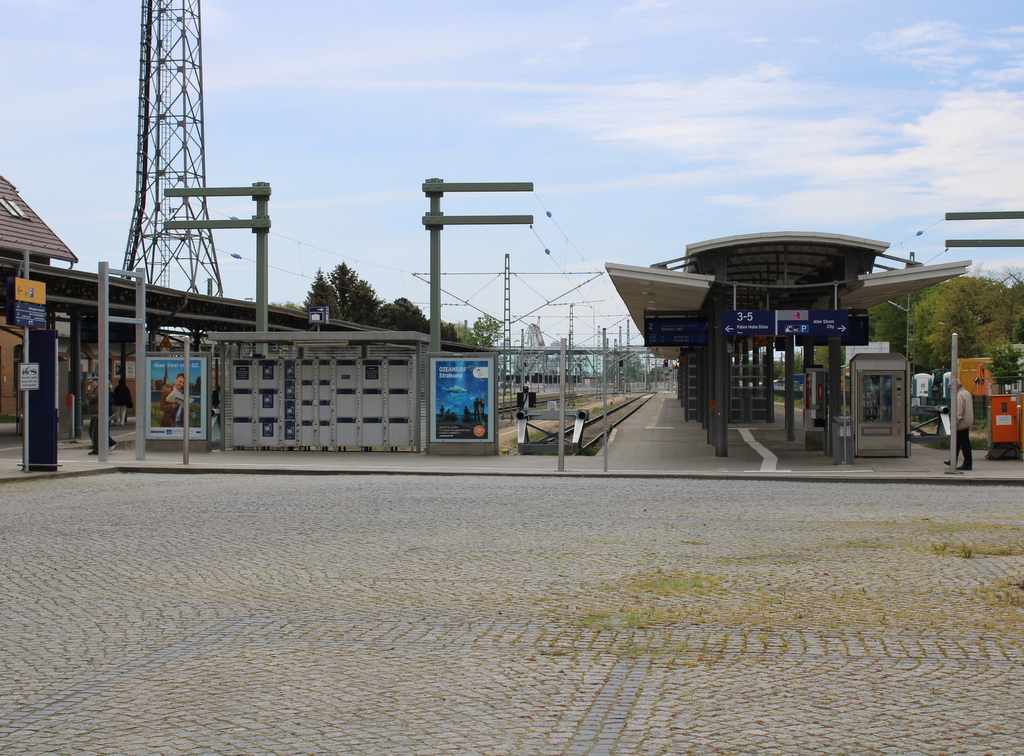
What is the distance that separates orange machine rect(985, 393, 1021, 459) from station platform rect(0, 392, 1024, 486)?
15.6 inches

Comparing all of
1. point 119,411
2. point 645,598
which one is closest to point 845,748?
point 645,598

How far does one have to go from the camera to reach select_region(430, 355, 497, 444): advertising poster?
861 inches

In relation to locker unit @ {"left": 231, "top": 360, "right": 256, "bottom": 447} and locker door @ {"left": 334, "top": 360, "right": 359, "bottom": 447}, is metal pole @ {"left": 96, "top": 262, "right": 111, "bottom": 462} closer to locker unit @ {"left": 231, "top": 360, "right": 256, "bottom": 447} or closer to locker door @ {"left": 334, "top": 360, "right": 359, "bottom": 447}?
locker unit @ {"left": 231, "top": 360, "right": 256, "bottom": 447}

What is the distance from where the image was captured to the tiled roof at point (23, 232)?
27.2 m

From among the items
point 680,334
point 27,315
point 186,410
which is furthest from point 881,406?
point 27,315

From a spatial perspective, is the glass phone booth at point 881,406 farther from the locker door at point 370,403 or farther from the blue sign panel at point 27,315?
the blue sign panel at point 27,315

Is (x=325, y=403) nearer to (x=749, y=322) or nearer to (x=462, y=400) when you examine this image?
(x=462, y=400)

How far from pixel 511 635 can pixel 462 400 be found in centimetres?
1595

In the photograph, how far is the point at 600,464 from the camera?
20656 millimetres

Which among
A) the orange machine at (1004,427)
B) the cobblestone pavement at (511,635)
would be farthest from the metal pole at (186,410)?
the orange machine at (1004,427)

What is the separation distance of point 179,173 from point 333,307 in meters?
45.5

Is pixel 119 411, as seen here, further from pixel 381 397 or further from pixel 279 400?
pixel 381 397

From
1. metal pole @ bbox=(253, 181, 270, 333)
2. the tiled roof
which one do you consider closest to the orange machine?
metal pole @ bbox=(253, 181, 270, 333)

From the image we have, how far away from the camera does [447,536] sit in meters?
10.3
